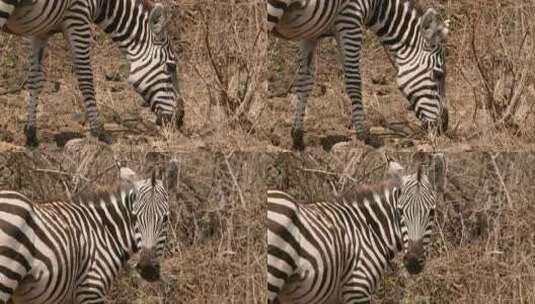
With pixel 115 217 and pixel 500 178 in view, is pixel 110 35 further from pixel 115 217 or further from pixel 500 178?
pixel 500 178

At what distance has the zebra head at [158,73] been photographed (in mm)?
13562

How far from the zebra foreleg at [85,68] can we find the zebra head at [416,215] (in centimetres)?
238

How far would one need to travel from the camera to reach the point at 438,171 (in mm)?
13406

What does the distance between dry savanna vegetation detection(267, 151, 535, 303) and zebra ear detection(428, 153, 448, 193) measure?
0.08 m

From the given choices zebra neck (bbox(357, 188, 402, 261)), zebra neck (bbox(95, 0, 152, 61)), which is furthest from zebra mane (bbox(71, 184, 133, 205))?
zebra neck (bbox(357, 188, 402, 261))

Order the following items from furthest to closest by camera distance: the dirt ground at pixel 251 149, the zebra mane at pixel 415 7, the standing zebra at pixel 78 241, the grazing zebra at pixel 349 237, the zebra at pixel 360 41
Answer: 1. the zebra mane at pixel 415 7
2. the dirt ground at pixel 251 149
3. the zebra at pixel 360 41
4. the grazing zebra at pixel 349 237
5. the standing zebra at pixel 78 241

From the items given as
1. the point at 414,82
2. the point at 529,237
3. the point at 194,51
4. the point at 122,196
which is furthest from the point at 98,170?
the point at 529,237

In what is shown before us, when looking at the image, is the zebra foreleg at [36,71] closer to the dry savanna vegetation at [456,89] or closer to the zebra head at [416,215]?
the dry savanna vegetation at [456,89]

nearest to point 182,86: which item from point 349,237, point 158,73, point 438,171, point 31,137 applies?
point 158,73

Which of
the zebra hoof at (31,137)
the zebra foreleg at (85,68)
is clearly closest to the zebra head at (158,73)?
the zebra foreleg at (85,68)

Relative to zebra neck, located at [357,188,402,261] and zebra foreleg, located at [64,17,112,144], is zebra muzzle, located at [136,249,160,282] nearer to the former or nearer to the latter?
zebra foreleg, located at [64,17,112,144]

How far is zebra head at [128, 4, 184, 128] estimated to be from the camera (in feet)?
44.5

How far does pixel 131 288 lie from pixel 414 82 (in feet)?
Answer: 9.37

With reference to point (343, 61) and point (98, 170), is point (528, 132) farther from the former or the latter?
point (98, 170)
